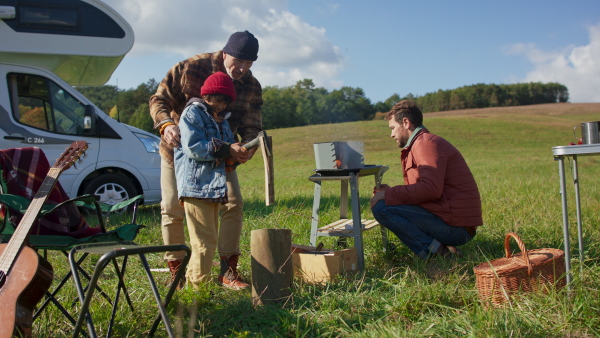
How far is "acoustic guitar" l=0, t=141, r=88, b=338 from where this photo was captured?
2414 mm

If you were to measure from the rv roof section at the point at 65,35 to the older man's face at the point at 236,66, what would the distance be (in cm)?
363

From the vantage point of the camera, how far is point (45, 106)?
665 cm

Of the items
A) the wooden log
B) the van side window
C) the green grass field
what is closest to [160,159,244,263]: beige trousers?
the green grass field

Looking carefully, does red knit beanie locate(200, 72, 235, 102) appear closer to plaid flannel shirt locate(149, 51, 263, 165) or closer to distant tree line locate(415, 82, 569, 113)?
plaid flannel shirt locate(149, 51, 263, 165)

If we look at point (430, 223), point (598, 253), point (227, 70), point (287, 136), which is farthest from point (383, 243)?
point (287, 136)

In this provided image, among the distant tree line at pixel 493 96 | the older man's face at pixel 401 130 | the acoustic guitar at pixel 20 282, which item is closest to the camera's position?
the acoustic guitar at pixel 20 282

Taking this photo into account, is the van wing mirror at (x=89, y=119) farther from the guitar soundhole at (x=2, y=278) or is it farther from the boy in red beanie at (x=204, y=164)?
the guitar soundhole at (x=2, y=278)

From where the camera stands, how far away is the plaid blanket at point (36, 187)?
3.28 meters

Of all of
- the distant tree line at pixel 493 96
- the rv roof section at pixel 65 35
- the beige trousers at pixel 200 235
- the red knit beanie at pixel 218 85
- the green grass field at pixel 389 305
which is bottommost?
the green grass field at pixel 389 305

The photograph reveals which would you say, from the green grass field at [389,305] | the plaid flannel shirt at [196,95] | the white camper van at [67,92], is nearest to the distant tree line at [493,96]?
the white camper van at [67,92]

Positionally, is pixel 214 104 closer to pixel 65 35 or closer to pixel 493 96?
pixel 65 35

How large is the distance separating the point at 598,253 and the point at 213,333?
2.93 m

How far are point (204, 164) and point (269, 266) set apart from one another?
0.76m

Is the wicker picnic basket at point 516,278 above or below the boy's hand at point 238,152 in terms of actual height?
below
